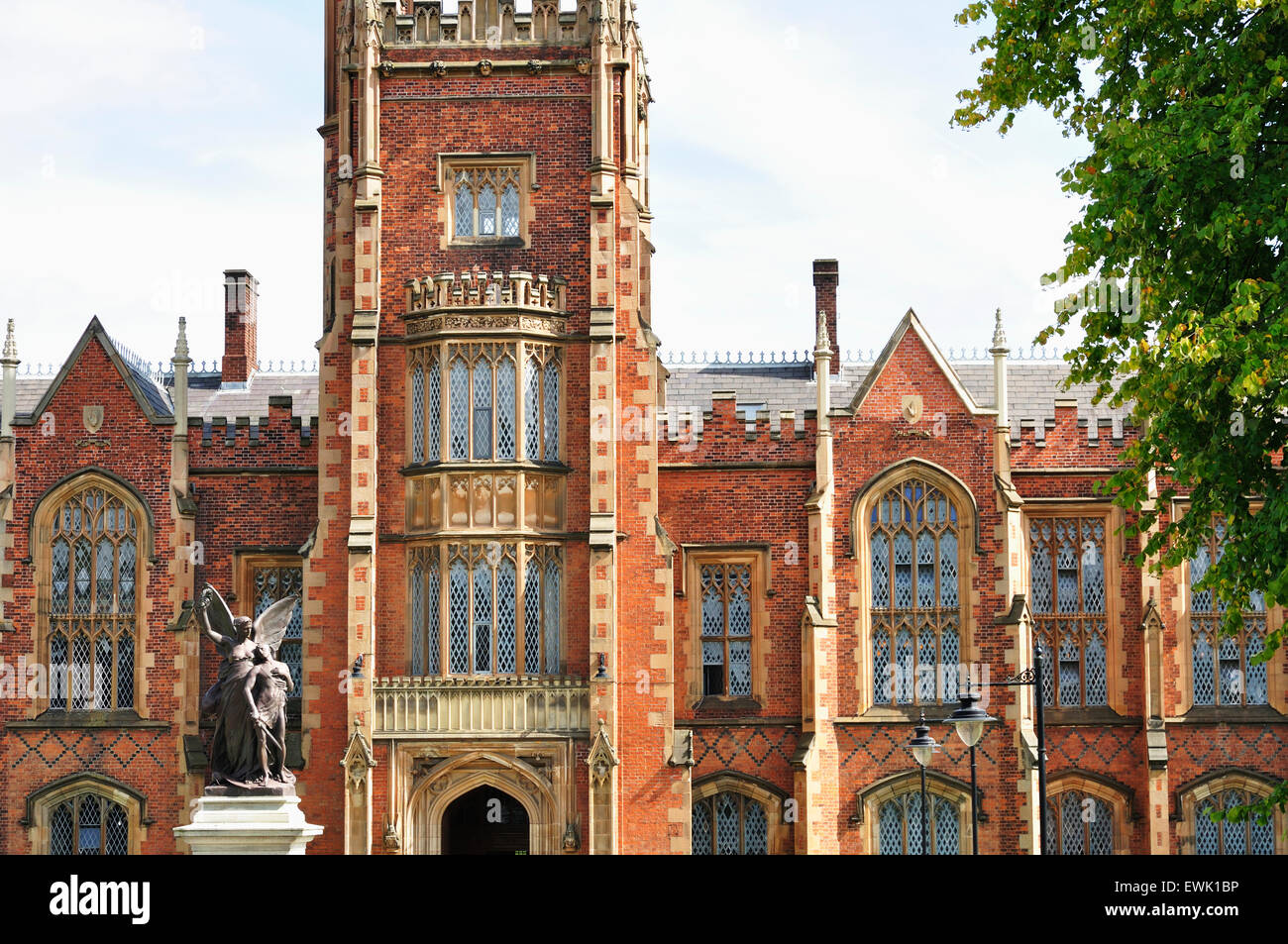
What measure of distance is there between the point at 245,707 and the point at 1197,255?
1123cm

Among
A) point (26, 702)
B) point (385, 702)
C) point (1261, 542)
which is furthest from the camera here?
point (26, 702)

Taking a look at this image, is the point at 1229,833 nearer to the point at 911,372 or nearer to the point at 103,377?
the point at 911,372

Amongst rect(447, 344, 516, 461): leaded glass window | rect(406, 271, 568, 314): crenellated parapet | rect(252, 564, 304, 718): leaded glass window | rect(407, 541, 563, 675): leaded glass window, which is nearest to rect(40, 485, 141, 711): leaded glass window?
rect(252, 564, 304, 718): leaded glass window

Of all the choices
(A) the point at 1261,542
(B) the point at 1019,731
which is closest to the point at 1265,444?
(A) the point at 1261,542

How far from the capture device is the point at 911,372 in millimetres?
30875

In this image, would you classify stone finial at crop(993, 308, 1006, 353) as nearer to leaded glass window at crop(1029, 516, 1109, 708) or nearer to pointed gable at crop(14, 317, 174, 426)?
leaded glass window at crop(1029, 516, 1109, 708)

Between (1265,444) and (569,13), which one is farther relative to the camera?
(569,13)

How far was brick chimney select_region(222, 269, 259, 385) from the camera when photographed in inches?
1409

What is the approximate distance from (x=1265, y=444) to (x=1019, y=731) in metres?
13.5

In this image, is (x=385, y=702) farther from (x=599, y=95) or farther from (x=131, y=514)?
(x=599, y=95)

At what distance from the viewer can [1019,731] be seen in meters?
29.5

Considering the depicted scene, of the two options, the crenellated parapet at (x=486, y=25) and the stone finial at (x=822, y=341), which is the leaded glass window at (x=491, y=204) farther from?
the stone finial at (x=822, y=341)

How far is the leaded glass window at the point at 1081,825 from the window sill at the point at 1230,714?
2019 millimetres

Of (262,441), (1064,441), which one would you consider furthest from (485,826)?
(1064,441)
